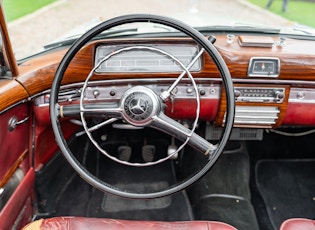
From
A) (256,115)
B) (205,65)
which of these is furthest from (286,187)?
(205,65)

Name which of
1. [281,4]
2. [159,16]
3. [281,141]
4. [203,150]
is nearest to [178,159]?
[281,141]

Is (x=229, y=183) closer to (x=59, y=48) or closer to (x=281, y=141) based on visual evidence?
(x=281, y=141)

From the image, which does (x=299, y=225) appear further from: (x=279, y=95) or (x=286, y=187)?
(x=286, y=187)

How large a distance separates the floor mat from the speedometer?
3.44 ft

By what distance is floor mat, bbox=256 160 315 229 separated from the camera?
8.22 ft

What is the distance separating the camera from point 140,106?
153 cm

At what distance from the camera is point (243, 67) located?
185 centimetres

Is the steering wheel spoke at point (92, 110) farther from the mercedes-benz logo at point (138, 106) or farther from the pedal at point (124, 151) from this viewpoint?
the pedal at point (124, 151)

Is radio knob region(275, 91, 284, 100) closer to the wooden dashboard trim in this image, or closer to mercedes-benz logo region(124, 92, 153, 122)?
the wooden dashboard trim

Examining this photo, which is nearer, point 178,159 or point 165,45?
point 165,45

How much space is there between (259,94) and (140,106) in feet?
2.34

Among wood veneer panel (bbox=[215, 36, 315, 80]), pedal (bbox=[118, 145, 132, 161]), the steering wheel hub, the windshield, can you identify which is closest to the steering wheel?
the steering wheel hub

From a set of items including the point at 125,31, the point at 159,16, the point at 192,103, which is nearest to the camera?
the point at 159,16

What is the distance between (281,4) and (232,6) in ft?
4.25
